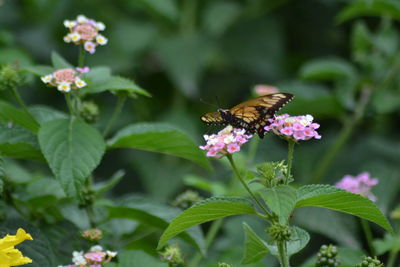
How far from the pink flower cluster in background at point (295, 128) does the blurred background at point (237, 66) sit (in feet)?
4.48

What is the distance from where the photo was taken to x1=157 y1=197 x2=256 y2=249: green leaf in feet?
3.93

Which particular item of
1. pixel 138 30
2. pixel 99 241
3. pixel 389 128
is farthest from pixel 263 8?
pixel 99 241

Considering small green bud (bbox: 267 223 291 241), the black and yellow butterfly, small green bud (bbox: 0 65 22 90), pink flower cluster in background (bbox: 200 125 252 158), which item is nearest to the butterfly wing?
the black and yellow butterfly

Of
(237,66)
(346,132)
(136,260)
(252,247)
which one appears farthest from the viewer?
(237,66)

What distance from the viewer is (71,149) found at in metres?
1.45

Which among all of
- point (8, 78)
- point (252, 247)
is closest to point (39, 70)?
point (8, 78)

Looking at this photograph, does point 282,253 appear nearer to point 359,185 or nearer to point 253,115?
point 253,115

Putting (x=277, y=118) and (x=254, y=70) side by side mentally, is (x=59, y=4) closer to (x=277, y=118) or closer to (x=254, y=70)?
(x=254, y=70)

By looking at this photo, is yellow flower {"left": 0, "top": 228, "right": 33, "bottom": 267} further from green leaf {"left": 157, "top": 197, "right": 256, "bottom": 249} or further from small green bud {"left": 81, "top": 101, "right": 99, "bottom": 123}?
small green bud {"left": 81, "top": 101, "right": 99, "bottom": 123}

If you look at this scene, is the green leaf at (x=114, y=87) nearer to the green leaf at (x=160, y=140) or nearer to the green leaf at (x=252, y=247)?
the green leaf at (x=160, y=140)

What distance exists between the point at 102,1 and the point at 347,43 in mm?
1366

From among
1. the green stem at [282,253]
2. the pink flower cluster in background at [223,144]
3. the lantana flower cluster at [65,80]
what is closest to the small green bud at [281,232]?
the green stem at [282,253]

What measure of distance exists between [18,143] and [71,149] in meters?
0.12

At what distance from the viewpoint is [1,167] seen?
1.30 meters
